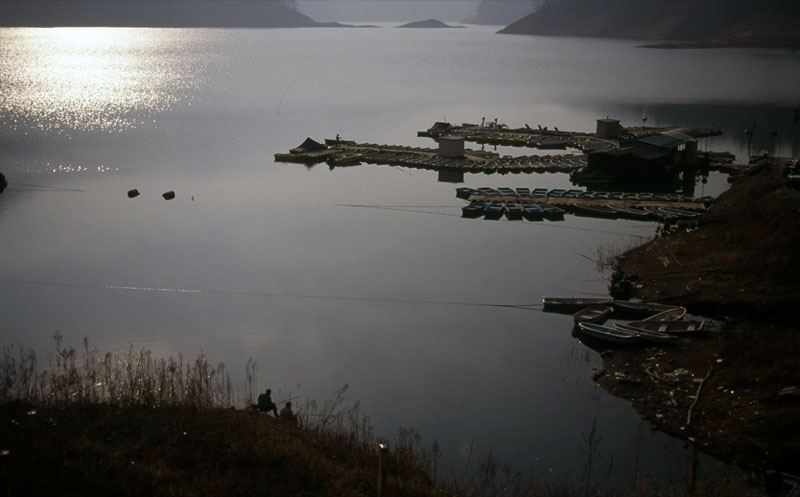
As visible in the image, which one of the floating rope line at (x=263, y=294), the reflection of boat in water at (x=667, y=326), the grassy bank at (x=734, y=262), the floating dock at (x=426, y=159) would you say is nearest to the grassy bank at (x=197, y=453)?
the reflection of boat in water at (x=667, y=326)

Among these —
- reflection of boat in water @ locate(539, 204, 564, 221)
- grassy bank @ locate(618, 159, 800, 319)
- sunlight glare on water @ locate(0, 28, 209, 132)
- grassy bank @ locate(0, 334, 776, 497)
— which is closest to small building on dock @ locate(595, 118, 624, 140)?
reflection of boat in water @ locate(539, 204, 564, 221)

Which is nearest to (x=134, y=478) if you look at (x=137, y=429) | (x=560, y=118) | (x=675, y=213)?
(x=137, y=429)

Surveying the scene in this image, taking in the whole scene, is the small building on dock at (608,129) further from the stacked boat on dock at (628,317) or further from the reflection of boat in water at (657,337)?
the reflection of boat in water at (657,337)

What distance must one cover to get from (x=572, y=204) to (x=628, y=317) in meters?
13.2

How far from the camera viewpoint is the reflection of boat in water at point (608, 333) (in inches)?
744

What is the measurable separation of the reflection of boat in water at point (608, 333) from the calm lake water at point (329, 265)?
1.33 ft

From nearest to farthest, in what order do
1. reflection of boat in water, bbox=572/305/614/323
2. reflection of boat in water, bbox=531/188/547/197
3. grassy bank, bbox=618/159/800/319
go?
grassy bank, bbox=618/159/800/319 < reflection of boat in water, bbox=572/305/614/323 < reflection of boat in water, bbox=531/188/547/197

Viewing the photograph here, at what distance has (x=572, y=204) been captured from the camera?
111ft

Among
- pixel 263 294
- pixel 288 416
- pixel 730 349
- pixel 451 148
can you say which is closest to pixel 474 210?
pixel 451 148

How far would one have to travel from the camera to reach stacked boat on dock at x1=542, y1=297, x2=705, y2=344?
19016mm

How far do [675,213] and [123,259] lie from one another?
18.8 meters

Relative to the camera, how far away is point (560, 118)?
6488 cm

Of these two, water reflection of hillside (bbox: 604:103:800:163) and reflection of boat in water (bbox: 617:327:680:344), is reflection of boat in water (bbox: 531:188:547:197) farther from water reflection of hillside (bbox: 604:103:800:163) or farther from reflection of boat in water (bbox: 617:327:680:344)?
reflection of boat in water (bbox: 617:327:680:344)

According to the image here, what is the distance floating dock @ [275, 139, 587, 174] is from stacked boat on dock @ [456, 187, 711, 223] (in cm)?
661
